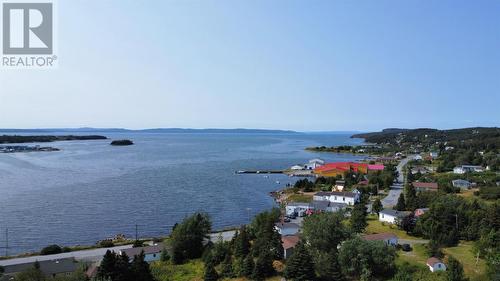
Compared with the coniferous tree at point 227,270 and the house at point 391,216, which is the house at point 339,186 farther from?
the coniferous tree at point 227,270

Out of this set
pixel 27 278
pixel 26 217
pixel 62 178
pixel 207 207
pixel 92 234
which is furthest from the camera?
pixel 62 178

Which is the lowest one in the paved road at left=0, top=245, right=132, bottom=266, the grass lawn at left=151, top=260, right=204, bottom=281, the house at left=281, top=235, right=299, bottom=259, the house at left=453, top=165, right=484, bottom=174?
the paved road at left=0, top=245, right=132, bottom=266

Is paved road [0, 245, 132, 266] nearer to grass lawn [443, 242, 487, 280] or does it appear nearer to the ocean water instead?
the ocean water

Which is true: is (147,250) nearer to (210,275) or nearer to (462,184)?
(210,275)

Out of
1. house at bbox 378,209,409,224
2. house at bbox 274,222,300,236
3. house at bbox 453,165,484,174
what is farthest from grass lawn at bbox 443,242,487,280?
house at bbox 453,165,484,174

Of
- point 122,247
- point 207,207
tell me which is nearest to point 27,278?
point 122,247

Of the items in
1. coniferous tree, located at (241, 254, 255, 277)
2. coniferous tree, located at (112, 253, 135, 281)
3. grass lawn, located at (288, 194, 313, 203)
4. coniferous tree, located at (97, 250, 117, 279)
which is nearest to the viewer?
coniferous tree, located at (97, 250, 117, 279)

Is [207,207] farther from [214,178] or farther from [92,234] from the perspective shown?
[214,178]

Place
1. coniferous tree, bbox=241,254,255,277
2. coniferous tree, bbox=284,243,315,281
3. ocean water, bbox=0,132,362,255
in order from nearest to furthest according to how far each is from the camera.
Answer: coniferous tree, bbox=284,243,315,281 < coniferous tree, bbox=241,254,255,277 < ocean water, bbox=0,132,362,255
